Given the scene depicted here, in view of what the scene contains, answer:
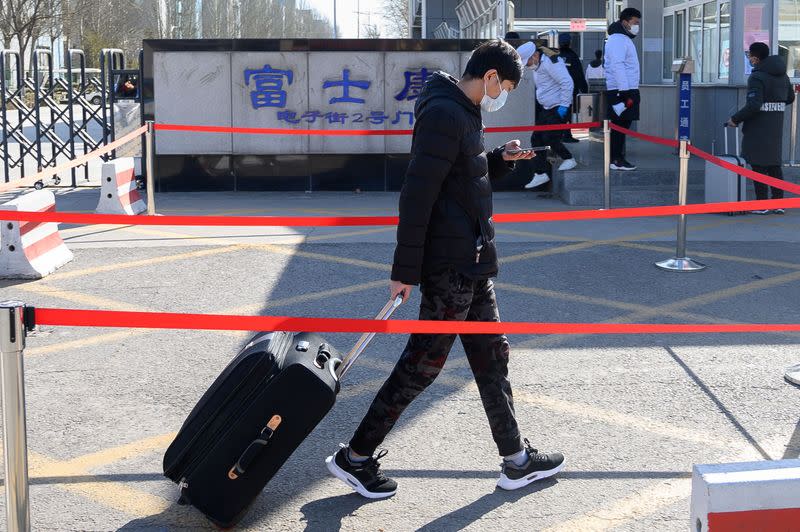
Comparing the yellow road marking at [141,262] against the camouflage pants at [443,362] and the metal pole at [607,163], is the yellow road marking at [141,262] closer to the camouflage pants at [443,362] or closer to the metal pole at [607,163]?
the metal pole at [607,163]

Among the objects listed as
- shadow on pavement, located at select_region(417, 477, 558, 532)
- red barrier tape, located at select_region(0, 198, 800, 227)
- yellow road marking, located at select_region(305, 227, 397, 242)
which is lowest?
shadow on pavement, located at select_region(417, 477, 558, 532)

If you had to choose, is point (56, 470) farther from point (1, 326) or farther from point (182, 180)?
point (182, 180)

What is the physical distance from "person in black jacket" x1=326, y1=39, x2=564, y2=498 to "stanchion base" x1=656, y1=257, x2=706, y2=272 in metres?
4.57

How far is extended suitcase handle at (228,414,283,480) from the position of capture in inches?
159


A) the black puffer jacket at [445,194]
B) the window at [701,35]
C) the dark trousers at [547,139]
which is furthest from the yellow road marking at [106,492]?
the window at [701,35]

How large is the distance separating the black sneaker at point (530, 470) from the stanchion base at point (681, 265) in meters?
4.48

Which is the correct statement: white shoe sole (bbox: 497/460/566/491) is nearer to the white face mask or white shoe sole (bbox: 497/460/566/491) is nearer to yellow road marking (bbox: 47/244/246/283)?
the white face mask

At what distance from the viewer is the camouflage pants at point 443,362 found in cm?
431

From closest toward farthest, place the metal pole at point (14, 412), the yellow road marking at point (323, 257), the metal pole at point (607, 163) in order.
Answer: the metal pole at point (14, 412) < the yellow road marking at point (323, 257) < the metal pole at point (607, 163)

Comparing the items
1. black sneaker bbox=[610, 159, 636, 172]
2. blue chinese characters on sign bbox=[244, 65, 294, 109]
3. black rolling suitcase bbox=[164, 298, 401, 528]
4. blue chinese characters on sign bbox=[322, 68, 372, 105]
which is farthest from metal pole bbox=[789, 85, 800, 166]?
black rolling suitcase bbox=[164, 298, 401, 528]

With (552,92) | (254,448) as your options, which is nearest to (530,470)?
(254,448)

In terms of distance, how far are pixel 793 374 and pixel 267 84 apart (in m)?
9.26

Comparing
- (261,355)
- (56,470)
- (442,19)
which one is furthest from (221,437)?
(442,19)

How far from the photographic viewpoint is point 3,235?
8438 millimetres
